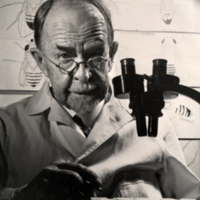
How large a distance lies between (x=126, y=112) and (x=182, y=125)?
0.91 ft

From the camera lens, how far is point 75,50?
1.36 metres

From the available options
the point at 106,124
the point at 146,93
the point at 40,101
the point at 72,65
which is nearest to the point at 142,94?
the point at 146,93

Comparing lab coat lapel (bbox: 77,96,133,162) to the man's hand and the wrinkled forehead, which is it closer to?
the man's hand

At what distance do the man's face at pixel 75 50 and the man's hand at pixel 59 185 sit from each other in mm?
279

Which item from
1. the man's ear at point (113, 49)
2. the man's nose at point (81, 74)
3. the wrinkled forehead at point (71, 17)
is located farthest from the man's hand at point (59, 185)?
the wrinkled forehead at point (71, 17)

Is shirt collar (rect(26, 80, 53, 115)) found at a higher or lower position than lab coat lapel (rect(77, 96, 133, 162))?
higher

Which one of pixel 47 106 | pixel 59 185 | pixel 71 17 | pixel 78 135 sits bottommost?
pixel 59 185

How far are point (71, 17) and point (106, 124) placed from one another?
50cm

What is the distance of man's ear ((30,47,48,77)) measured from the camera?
1.40 meters

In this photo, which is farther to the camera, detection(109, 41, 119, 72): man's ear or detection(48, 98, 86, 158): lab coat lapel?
detection(109, 41, 119, 72): man's ear

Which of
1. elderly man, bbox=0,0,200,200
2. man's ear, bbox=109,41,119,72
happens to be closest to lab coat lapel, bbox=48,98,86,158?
elderly man, bbox=0,0,200,200

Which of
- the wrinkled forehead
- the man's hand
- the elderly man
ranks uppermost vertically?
the wrinkled forehead

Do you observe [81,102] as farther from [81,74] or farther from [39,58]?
[39,58]

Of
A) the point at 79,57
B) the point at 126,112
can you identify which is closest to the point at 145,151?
the point at 126,112
